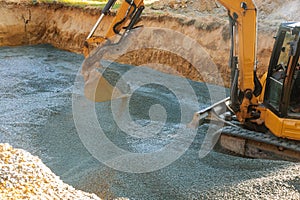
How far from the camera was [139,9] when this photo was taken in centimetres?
602

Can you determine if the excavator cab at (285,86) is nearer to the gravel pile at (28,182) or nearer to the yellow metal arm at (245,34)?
the yellow metal arm at (245,34)

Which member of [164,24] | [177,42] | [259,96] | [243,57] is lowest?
A: [177,42]

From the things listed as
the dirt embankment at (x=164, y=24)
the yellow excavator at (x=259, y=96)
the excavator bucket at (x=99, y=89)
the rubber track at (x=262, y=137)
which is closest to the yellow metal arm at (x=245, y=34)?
the yellow excavator at (x=259, y=96)

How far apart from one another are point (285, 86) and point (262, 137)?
2.50ft

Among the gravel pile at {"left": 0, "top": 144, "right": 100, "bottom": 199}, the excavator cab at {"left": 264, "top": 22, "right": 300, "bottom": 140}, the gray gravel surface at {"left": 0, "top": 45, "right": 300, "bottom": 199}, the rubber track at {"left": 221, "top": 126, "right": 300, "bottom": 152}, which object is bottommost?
the gray gravel surface at {"left": 0, "top": 45, "right": 300, "bottom": 199}

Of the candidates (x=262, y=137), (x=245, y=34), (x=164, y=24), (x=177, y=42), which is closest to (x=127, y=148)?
(x=262, y=137)

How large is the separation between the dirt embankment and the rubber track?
403 centimetres

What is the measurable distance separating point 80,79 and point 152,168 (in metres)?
5.79

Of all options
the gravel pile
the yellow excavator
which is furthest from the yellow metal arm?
the gravel pile

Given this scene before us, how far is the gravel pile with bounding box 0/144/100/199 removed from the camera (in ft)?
10.5

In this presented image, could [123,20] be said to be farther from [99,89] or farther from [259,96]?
[259,96]

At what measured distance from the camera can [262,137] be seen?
5043 millimetres

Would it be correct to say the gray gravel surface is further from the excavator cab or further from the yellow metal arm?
the yellow metal arm

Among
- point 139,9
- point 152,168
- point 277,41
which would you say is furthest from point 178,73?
point 152,168
